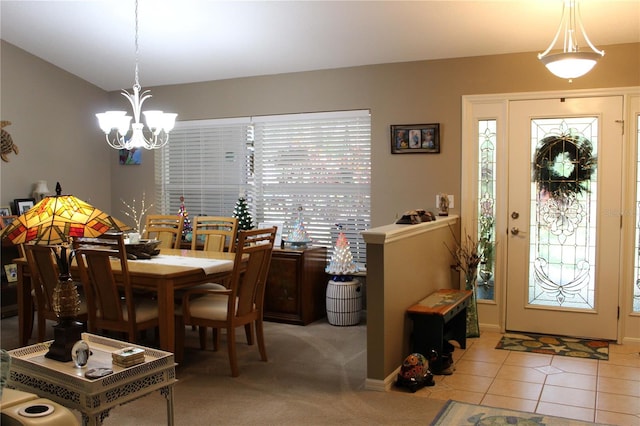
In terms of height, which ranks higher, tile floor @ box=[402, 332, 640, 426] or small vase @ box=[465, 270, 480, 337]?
small vase @ box=[465, 270, 480, 337]

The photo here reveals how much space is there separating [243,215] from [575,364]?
129 inches

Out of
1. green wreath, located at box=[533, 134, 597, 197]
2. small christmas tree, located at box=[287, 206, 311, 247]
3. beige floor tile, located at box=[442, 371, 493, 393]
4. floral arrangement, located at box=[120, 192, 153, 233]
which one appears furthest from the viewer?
floral arrangement, located at box=[120, 192, 153, 233]

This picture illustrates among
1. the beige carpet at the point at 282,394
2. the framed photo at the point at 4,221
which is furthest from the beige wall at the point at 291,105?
the beige carpet at the point at 282,394

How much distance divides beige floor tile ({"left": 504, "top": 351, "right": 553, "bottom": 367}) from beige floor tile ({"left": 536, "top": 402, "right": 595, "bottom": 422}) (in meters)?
0.77

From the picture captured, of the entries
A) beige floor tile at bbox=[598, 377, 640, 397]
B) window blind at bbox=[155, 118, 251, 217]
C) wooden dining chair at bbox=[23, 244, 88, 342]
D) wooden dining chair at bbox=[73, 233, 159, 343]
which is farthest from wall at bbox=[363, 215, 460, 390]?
window blind at bbox=[155, 118, 251, 217]

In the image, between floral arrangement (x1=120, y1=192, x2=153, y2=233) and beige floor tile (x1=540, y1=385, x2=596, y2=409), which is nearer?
beige floor tile (x1=540, y1=385, x2=596, y2=409)

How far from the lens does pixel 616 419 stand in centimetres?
334

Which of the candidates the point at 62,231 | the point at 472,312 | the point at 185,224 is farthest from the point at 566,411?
the point at 185,224

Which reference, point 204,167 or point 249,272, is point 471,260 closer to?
point 249,272

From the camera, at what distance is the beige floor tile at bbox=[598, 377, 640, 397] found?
3760 millimetres

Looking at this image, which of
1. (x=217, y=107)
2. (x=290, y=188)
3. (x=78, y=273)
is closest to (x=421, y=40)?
(x=290, y=188)

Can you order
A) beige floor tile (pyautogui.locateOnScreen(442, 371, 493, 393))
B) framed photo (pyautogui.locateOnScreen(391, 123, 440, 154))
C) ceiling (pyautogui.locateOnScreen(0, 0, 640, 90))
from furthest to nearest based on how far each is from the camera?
framed photo (pyautogui.locateOnScreen(391, 123, 440, 154)), ceiling (pyautogui.locateOnScreen(0, 0, 640, 90)), beige floor tile (pyautogui.locateOnScreen(442, 371, 493, 393))

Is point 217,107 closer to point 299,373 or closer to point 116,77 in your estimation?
point 116,77

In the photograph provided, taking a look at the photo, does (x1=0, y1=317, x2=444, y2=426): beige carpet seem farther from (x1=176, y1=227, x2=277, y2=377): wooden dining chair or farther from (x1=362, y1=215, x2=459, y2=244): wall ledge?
(x1=362, y1=215, x2=459, y2=244): wall ledge
